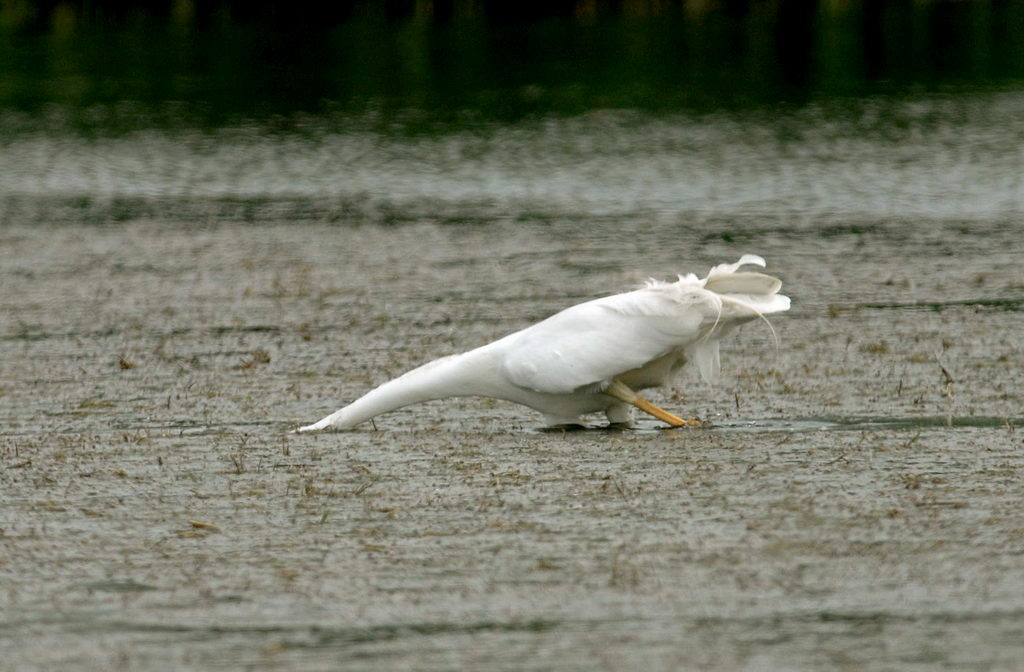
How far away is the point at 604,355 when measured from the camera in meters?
9.19

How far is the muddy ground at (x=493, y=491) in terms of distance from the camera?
5.99 meters

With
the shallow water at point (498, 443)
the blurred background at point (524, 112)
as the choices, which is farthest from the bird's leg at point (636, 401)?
the blurred background at point (524, 112)

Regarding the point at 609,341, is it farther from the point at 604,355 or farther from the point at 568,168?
the point at 568,168

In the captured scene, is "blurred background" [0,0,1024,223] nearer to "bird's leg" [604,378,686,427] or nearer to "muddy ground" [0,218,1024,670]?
"muddy ground" [0,218,1024,670]

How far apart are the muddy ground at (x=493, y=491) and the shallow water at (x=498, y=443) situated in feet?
0.08

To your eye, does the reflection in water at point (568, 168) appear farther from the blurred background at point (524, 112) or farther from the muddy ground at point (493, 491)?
the muddy ground at point (493, 491)

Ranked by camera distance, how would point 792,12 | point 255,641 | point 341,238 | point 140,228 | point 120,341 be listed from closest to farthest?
point 255,641 < point 120,341 < point 341,238 < point 140,228 < point 792,12

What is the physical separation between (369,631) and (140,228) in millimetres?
13545

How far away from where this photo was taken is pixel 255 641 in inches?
236

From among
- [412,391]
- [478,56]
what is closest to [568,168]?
[412,391]

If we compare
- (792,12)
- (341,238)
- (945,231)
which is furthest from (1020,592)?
(792,12)

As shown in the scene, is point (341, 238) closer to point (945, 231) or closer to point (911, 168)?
point (945, 231)

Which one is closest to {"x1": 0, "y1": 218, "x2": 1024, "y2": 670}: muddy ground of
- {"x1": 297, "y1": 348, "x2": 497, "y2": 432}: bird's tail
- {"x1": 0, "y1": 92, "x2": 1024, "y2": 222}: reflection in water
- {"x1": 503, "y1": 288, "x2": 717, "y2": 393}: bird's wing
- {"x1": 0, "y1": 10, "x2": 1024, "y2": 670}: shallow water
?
{"x1": 0, "y1": 10, "x2": 1024, "y2": 670}: shallow water

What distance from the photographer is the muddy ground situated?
5992 mm
